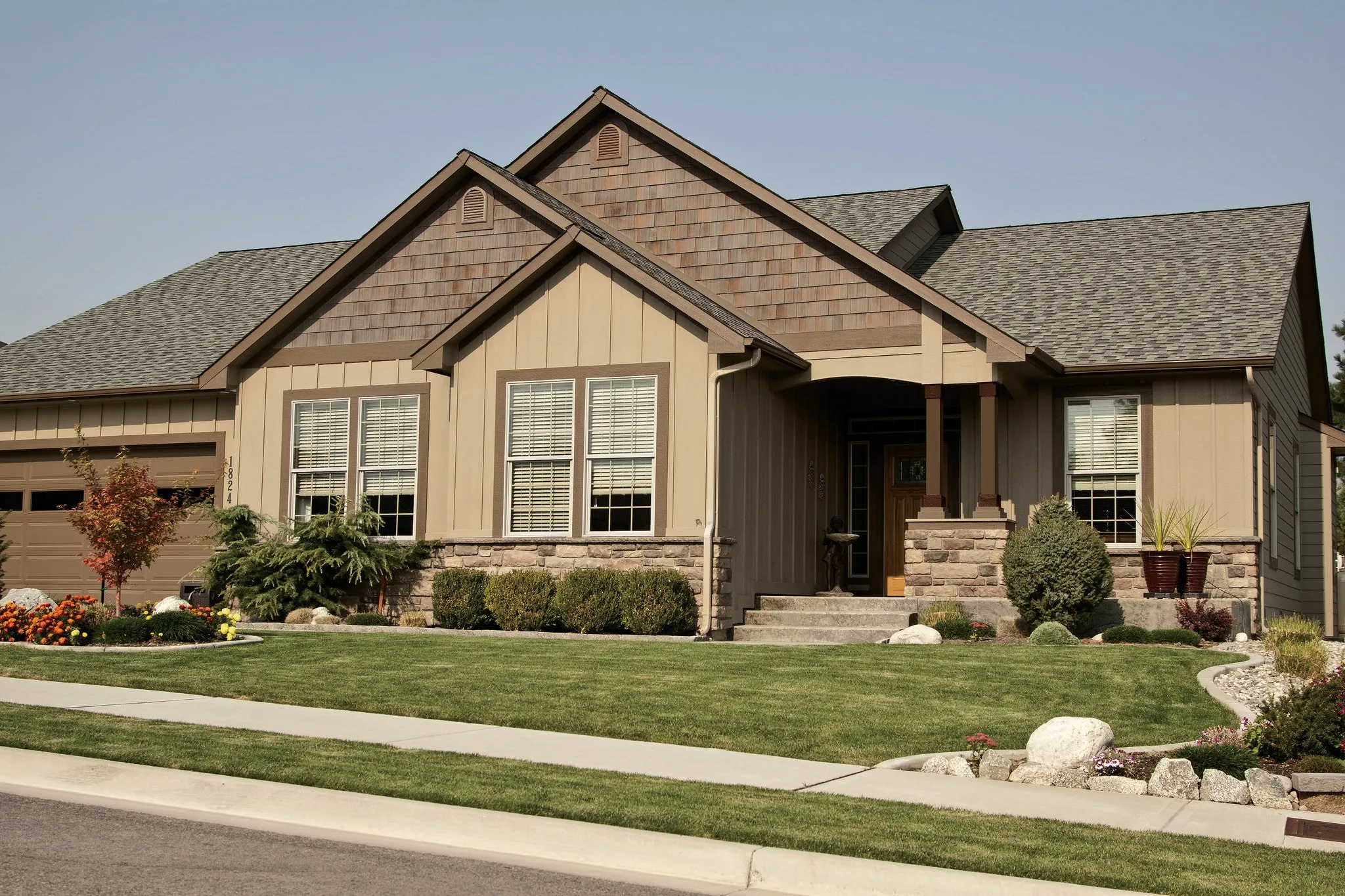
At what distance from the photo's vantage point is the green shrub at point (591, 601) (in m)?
16.5

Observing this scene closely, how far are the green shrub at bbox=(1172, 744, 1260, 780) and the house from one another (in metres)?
7.42

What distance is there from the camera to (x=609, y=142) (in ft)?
67.9

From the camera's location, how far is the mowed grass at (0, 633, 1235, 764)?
386 inches

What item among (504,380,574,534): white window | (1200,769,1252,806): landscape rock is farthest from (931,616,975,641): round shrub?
(1200,769,1252,806): landscape rock

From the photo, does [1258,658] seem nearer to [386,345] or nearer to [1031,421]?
[1031,421]

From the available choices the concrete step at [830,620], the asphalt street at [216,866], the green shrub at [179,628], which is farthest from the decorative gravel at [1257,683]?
the green shrub at [179,628]

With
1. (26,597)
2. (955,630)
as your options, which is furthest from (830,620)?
(26,597)

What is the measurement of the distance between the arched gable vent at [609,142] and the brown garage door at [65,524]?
24.1 ft

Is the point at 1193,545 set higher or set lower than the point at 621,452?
lower

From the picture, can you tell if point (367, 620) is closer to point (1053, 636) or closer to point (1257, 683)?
point (1053, 636)

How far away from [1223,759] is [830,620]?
327 inches

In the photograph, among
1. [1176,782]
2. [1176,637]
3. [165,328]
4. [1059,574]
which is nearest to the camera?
[1176,782]

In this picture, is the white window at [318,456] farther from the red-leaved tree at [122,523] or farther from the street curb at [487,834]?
the street curb at [487,834]

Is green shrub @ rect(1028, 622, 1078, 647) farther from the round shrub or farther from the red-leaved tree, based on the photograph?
the red-leaved tree
